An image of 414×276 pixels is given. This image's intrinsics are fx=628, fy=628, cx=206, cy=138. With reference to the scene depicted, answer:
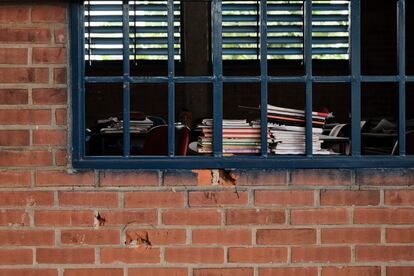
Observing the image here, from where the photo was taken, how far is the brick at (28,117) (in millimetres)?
3271

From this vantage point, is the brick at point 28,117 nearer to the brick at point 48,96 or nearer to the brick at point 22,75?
the brick at point 48,96

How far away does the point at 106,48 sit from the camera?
4.18m

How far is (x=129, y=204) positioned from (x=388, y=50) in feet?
31.3

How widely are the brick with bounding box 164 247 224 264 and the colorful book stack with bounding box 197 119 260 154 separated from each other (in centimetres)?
53

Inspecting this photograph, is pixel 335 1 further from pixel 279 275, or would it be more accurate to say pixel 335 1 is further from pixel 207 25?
pixel 207 25

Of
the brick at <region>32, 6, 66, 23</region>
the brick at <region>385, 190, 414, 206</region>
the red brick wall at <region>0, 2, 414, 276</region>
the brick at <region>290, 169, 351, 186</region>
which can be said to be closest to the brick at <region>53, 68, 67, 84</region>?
the red brick wall at <region>0, 2, 414, 276</region>

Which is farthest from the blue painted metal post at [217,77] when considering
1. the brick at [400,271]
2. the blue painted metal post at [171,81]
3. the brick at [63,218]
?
the brick at [400,271]

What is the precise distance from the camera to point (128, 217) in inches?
130

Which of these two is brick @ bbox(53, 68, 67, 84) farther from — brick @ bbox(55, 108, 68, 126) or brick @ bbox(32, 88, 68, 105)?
brick @ bbox(55, 108, 68, 126)

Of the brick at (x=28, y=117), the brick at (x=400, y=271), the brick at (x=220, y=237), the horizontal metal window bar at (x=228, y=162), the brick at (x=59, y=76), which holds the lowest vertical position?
the brick at (x=400, y=271)

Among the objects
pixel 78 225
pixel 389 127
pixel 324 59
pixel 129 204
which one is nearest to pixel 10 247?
pixel 78 225

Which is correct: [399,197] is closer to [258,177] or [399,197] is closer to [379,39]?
[258,177]

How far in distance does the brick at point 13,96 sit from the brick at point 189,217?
0.95 metres

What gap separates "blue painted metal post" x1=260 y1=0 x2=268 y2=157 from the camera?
3.24 m
